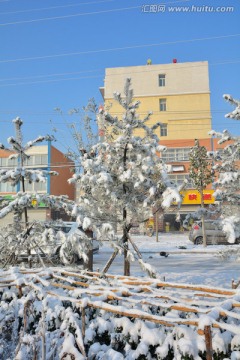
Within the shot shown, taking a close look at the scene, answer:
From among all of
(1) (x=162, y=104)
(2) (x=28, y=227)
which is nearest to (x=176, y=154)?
(1) (x=162, y=104)

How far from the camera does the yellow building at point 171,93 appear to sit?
4353 centimetres

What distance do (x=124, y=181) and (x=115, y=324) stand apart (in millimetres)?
5052

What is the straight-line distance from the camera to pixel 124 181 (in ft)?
27.2

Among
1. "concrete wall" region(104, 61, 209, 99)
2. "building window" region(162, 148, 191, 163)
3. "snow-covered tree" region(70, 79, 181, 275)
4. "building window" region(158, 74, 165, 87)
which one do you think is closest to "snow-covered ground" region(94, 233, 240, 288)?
"snow-covered tree" region(70, 79, 181, 275)

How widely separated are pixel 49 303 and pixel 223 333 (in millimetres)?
2070

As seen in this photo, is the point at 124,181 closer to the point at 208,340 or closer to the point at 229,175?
the point at 229,175

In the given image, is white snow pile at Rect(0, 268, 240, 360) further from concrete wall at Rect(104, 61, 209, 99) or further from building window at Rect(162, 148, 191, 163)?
concrete wall at Rect(104, 61, 209, 99)

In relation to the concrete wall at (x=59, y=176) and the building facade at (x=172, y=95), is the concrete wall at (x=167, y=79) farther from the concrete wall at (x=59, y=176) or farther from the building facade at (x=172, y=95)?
the concrete wall at (x=59, y=176)

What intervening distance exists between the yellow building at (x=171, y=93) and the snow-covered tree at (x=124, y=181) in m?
34.9

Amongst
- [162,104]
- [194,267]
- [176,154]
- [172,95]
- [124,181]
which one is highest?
[172,95]

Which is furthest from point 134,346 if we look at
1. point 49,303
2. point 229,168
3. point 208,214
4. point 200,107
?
point 200,107

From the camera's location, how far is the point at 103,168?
27.8 feet

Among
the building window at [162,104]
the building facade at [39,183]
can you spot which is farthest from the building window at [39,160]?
the building window at [162,104]

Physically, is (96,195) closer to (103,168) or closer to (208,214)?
(103,168)
